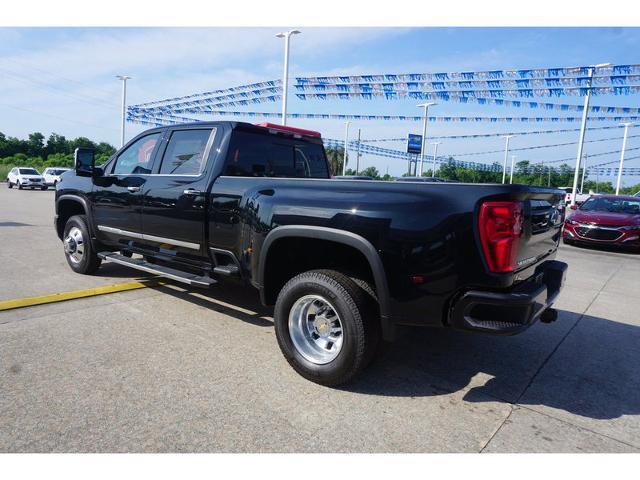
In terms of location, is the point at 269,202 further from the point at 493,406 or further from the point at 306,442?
the point at 493,406

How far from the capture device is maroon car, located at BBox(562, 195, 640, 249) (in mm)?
10406

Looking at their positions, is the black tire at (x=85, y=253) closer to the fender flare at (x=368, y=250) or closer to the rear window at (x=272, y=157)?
the rear window at (x=272, y=157)

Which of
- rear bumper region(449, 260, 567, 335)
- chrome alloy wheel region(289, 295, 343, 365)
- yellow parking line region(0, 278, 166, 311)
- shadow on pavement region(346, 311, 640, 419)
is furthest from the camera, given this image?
yellow parking line region(0, 278, 166, 311)

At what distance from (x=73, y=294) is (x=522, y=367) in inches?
179

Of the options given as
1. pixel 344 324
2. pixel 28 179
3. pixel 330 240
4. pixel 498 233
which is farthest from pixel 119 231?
pixel 28 179

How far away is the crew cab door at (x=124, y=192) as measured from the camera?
4770 millimetres

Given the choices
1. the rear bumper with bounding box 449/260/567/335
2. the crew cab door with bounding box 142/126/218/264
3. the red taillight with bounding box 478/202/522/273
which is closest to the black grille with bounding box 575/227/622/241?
the rear bumper with bounding box 449/260/567/335

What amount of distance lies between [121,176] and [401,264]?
12.1 feet

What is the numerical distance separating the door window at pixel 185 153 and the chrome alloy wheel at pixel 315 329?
5.82 feet

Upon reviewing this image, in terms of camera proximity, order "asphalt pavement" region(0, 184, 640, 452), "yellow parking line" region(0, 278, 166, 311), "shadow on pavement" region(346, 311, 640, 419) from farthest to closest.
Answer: "yellow parking line" region(0, 278, 166, 311) < "shadow on pavement" region(346, 311, 640, 419) < "asphalt pavement" region(0, 184, 640, 452)

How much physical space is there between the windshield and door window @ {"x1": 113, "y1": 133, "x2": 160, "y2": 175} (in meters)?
11.5

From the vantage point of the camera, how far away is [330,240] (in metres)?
3.01

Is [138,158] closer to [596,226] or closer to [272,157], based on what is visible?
[272,157]

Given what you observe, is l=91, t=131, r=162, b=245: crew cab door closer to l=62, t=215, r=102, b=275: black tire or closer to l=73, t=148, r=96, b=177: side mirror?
l=73, t=148, r=96, b=177: side mirror
